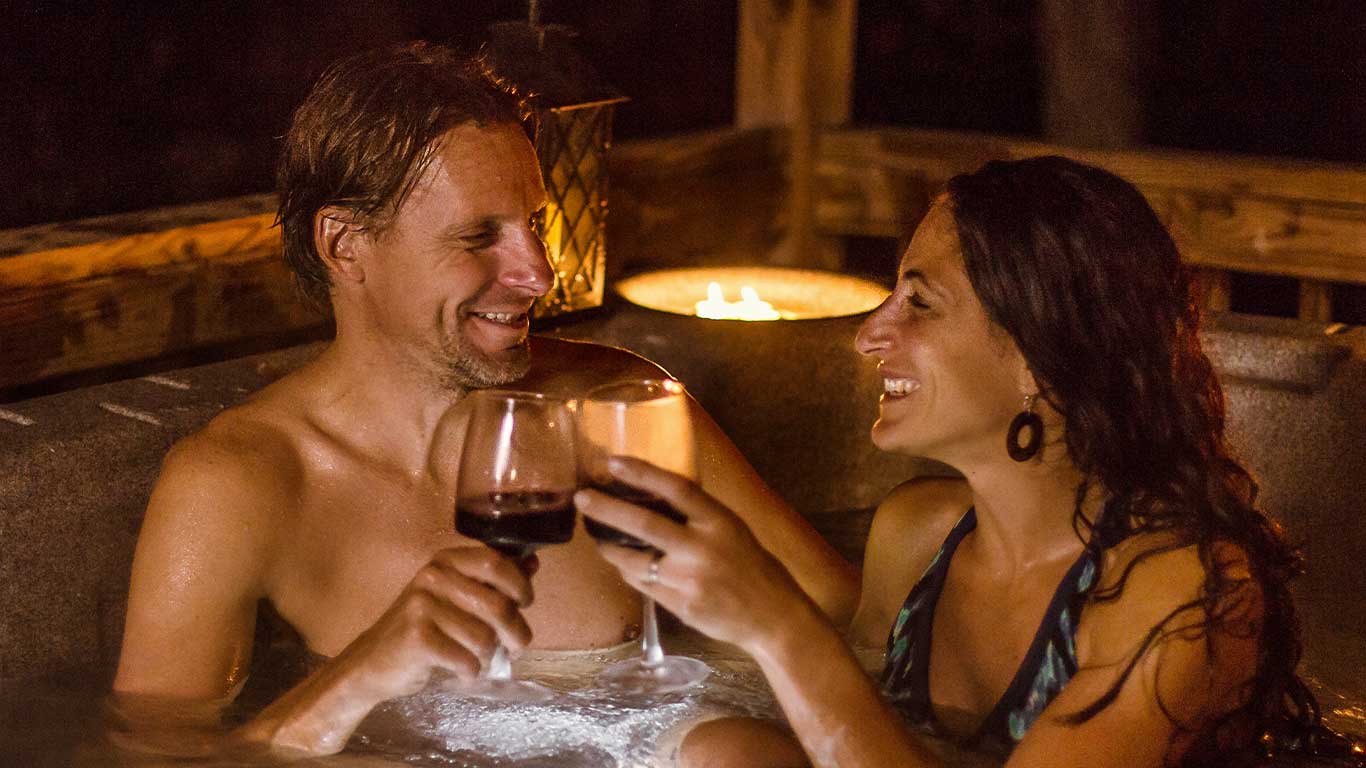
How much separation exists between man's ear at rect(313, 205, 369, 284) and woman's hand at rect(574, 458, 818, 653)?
123 centimetres

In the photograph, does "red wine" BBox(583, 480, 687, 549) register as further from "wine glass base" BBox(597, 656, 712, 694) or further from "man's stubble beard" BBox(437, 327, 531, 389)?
"man's stubble beard" BBox(437, 327, 531, 389)

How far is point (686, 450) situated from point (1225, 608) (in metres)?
0.84

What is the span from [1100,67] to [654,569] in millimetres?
3788

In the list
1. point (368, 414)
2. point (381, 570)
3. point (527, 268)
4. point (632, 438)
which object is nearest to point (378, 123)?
point (527, 268)

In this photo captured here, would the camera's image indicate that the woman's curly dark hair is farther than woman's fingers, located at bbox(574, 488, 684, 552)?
Yes

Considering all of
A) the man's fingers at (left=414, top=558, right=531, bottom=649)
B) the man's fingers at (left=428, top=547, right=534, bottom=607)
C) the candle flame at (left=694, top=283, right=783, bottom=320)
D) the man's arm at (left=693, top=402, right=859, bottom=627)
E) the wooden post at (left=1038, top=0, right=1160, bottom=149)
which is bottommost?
the man's arm at (left=693, top=402, right=859, bottom=627)

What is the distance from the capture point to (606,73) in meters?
5.56

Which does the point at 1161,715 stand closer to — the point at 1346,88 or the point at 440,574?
the point at 440,574

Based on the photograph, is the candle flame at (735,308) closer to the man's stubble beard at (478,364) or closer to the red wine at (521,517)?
the man's stubble beard at (478,364)

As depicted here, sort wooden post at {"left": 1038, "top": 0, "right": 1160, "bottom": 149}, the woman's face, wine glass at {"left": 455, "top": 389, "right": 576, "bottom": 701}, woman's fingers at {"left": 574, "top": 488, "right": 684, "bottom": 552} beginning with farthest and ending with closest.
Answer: wooden post at {"left": 1038, "top": 0, "right": 1160, "bottom": 149}, the woman's face, wine glass at {"left": 455, "top": 389, "right": 576, "bottom": 701}, woman's fingers at {"left": 574, "top": 488, "right": 684, "bottom": 552}

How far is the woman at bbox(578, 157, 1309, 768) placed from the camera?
2.33 meters

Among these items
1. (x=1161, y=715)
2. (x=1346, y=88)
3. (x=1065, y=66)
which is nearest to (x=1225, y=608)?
(x=1161, y=715)

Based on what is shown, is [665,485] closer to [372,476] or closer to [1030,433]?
[1030,433]

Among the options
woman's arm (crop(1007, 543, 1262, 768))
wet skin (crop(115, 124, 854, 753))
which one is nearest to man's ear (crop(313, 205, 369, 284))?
wet skin (crop(115, 124, 854, 753))
